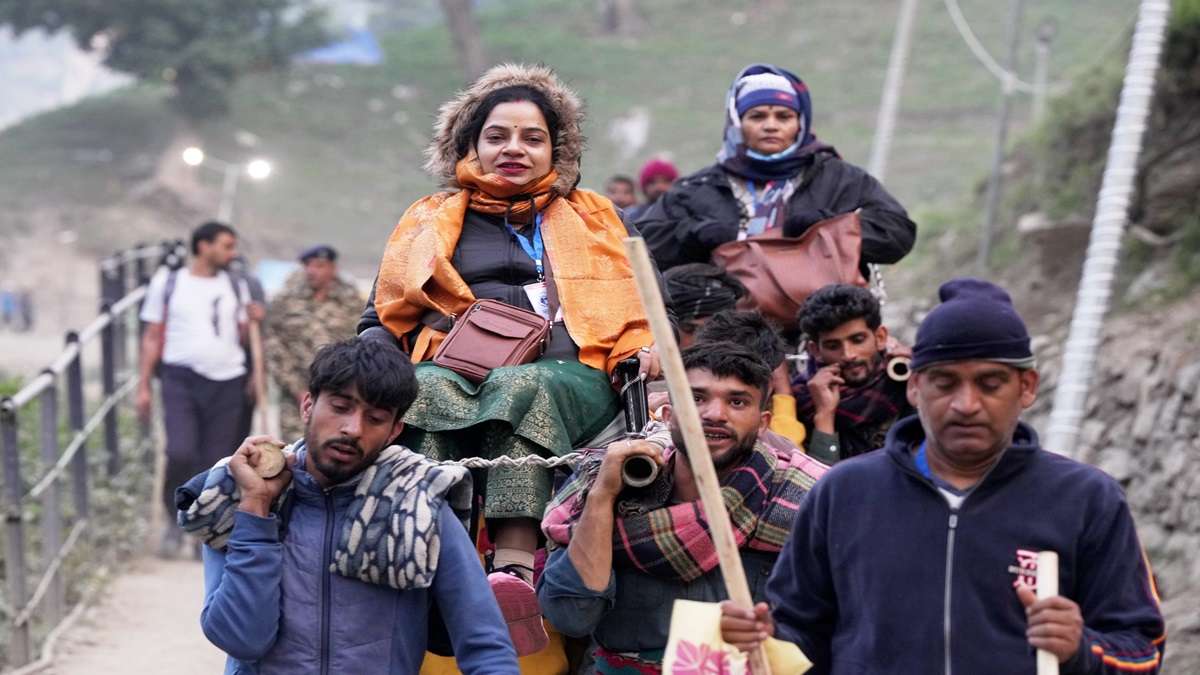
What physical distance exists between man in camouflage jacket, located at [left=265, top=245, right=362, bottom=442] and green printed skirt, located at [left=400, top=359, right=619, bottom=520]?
6161mm

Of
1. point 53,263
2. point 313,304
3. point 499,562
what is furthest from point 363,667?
point 53,263

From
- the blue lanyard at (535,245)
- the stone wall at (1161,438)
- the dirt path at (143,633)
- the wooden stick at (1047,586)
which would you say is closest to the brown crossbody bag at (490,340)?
the blue lanyard at (535,245)

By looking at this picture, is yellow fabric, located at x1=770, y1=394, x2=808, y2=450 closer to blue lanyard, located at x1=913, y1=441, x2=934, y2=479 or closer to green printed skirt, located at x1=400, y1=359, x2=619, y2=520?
green printed skirt, located at x1=400, y1=359, x2=619, y2=520

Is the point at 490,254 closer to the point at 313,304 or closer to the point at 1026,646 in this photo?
the point at 1026,646

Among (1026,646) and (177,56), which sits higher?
(177,56)

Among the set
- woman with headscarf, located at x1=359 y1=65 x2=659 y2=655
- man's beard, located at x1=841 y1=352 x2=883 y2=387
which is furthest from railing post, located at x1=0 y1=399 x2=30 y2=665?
man's beard, located at x1=841 y1=352 x2=883 y2=387

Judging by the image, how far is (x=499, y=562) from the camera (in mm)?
4828

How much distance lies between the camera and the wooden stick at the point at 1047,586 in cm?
304

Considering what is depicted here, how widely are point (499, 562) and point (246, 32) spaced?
39658 mm

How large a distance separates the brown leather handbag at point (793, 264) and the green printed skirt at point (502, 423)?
1.45m

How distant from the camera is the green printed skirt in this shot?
190 inches

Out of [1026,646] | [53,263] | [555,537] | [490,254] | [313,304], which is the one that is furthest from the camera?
[53,263]

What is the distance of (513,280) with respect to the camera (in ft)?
17.9

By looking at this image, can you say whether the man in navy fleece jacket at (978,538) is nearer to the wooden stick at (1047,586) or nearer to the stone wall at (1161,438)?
the wooden stick at (1047,586)
